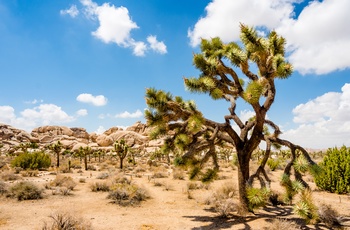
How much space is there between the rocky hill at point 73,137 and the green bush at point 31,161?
3385 centimetres

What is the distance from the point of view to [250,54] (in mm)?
7293

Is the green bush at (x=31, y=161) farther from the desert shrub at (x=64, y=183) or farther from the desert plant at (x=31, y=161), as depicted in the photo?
the desert shrub at (x=64, y=183)

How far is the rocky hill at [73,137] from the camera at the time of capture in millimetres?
65312

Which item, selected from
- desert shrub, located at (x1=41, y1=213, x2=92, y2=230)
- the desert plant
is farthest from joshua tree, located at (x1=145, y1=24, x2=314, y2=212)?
the desert plant

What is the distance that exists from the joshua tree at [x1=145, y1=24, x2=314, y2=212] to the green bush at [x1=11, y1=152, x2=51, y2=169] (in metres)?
19.6

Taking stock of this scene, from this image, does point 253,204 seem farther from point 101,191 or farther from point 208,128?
point 101,191

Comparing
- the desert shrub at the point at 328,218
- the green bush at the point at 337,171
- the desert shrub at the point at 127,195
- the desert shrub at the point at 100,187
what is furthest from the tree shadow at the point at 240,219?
the desert shrub at the point at 100,187

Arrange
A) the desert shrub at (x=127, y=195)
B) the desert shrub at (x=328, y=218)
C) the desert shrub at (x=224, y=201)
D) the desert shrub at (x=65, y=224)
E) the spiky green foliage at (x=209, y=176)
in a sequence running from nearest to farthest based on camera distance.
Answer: the desert shrub at (x=65, y=224) < the desert shrub at (x=328, y=218) < the desert shrub at (x=224, y=201) < the spiky green foliage at (x=209, y=176) < the desert shrub at (x=127, y=195)

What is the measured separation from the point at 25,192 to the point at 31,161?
1442 cm

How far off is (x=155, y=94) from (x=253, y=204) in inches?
153

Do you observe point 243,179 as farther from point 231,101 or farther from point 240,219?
point 231,101

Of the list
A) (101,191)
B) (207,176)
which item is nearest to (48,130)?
(101,191)

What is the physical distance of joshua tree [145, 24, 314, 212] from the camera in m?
6.41

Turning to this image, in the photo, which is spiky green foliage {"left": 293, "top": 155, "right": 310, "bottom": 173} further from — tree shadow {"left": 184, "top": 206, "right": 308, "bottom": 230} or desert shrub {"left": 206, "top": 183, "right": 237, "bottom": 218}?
desert shrub {"left": 206, "top": 183, "right": 237, "bottom": 218}
